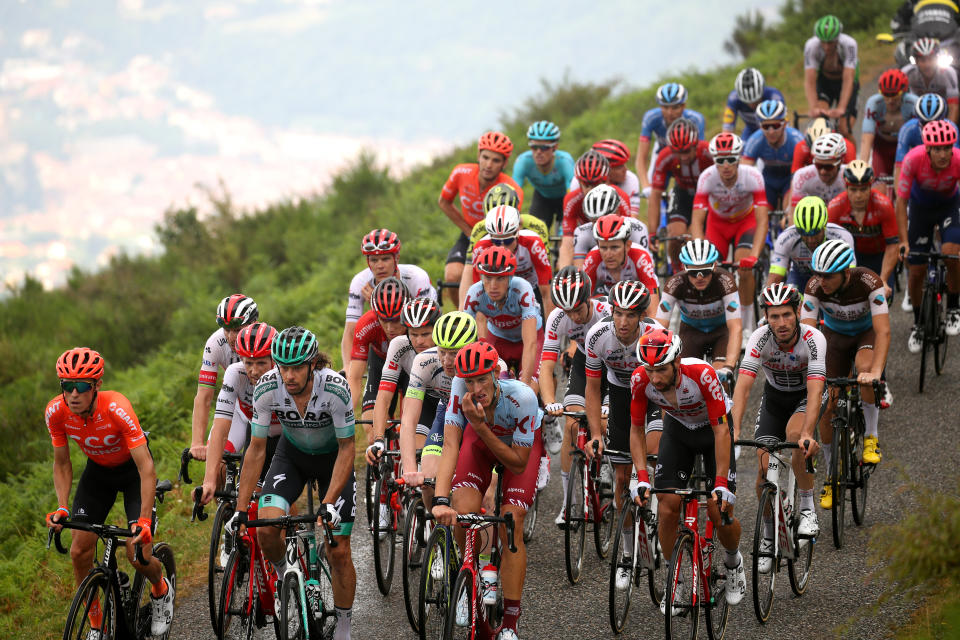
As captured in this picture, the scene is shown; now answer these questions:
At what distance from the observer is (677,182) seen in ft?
42.3

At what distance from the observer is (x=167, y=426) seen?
14742 mm

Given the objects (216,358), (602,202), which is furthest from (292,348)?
(602,202)

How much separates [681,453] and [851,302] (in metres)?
2.83

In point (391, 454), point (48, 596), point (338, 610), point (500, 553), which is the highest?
point (391, 454)

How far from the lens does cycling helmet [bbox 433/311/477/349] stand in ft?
23.0

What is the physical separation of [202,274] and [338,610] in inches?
966

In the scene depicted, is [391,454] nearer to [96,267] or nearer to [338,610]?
[338,610]

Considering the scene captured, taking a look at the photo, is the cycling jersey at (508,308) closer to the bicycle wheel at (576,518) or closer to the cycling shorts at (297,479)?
the bicycle wheel at (576,518)

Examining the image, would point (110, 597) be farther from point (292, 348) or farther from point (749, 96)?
point (749, 96)

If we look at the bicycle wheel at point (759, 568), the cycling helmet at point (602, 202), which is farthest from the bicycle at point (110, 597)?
the cycling helmet at point (602, 202)

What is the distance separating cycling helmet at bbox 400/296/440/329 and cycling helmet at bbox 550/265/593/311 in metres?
1.10

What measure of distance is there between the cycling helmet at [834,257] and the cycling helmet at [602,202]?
2.35m

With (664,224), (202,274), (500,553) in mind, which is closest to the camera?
(500,553)

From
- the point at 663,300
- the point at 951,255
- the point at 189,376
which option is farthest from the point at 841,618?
the point at 189,376
